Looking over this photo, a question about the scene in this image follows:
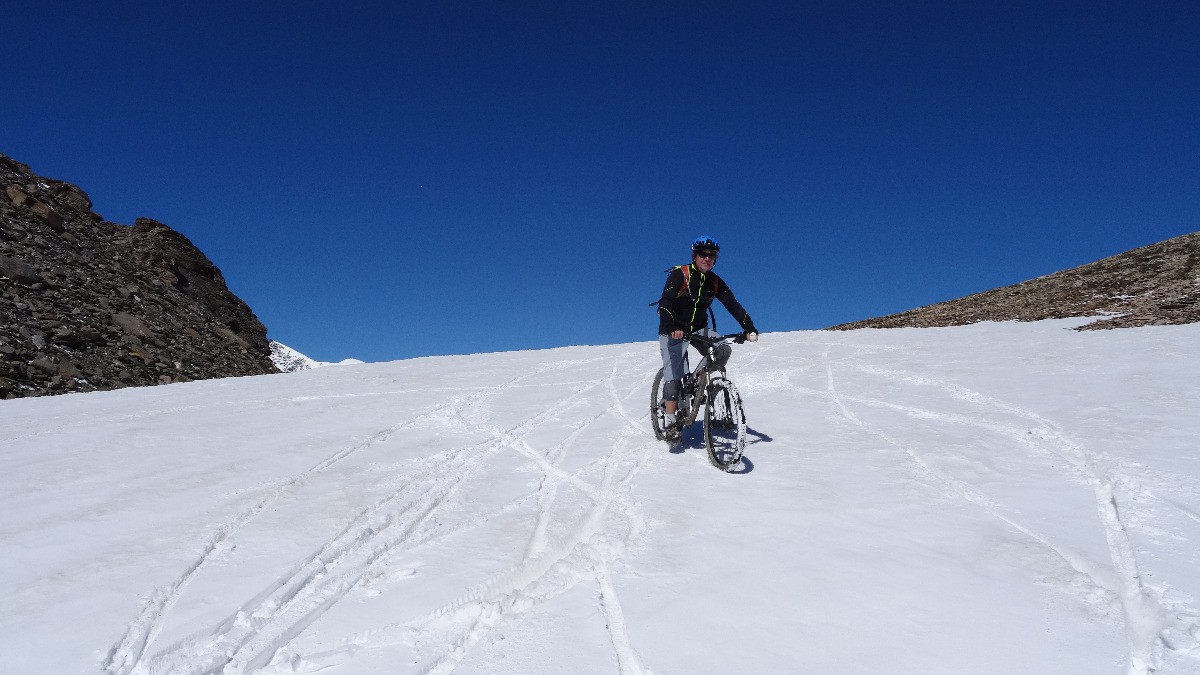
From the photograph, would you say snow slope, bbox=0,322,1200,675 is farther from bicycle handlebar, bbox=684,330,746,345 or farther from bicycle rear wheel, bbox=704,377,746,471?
bicycle handlebar, bbox=684,330,746,345

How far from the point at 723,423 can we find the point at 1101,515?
10.8ft

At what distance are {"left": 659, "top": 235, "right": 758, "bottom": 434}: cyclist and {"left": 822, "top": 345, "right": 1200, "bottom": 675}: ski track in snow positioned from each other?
233cm

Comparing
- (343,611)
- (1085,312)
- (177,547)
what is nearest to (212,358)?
(177,547)

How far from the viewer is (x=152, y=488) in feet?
20.8

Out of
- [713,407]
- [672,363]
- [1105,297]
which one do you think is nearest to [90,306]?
[672,363]

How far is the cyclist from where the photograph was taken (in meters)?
7.34

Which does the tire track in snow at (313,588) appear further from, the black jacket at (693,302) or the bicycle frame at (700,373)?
the black jacket at (693,302)

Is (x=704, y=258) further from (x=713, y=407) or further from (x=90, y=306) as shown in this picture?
(x=90, y=306)

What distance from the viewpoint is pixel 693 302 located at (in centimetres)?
759

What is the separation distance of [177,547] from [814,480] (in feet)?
18.1

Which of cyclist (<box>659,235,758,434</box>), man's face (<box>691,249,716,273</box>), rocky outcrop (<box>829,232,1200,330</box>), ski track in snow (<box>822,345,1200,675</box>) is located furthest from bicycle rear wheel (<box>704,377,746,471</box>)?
rocky outcrop (<box>829,232,1200,330</box>)

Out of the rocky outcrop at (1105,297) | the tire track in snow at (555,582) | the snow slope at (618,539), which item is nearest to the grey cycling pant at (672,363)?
the snow slope at (618,539)

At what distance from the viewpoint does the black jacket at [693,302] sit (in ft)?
24.6

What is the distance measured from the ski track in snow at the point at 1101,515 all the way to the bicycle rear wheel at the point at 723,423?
1847 mm
